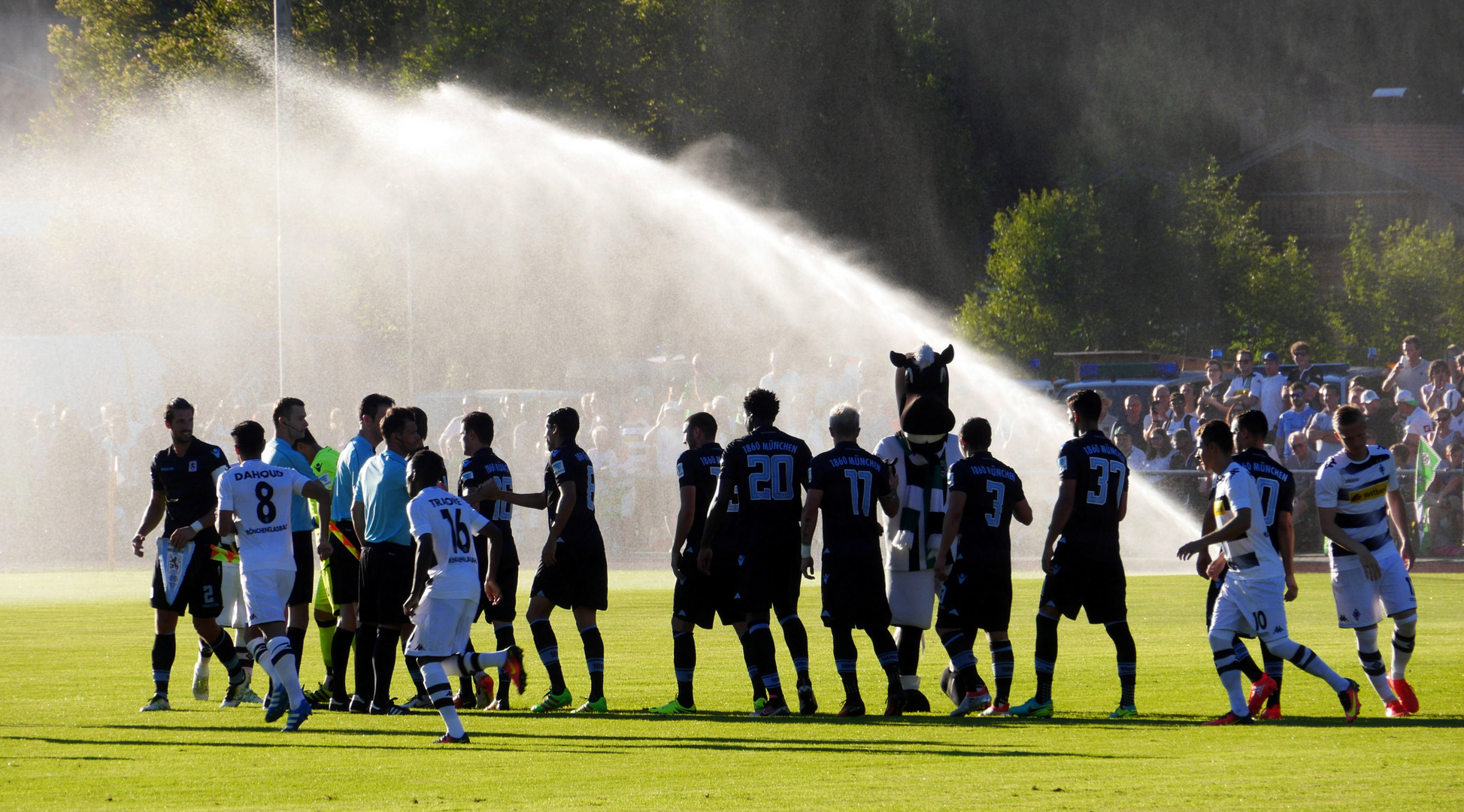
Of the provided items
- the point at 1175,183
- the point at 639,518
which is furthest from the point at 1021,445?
the point at 1175,183

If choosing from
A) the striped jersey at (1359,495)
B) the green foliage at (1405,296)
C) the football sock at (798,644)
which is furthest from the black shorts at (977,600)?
the green foliage at (1405,296)

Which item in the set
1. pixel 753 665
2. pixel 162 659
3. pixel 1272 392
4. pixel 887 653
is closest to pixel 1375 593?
pixel 887 653

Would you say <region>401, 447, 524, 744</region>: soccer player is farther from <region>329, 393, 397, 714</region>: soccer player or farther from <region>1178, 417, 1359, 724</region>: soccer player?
<region>1178, 417, 1359, 724</region>: soccer player

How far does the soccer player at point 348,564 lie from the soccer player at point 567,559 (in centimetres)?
101

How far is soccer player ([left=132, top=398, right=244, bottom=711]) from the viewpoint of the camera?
10664 mm

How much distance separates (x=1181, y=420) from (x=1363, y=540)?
12.1 metres

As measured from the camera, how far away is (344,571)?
1070cm

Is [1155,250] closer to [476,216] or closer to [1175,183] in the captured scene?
[1175,183]

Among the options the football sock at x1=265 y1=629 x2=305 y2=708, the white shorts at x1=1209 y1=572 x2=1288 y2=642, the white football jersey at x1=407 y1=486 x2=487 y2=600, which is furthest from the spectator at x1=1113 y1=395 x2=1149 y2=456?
the football sock at x1=265 y1=629 x2=305 y2=708

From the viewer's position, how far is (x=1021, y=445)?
22062mm

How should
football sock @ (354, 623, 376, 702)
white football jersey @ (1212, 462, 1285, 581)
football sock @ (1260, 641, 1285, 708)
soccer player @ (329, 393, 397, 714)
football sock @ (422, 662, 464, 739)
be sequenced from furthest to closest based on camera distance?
soccer player @ (329, 393, 397, 714), football sock @ (354, 623, 376, 702), football sock @ (1260, 641, 1285, 708), white football jersey @ (1212, 462, 1285, 581), football sock @ (422, 662, 464, 739)

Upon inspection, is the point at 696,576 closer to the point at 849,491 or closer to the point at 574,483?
the point at 574,483

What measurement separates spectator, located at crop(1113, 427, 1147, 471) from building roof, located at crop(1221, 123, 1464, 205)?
104 ft

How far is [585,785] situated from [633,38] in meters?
27.1
